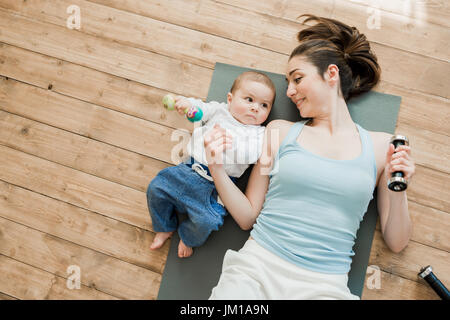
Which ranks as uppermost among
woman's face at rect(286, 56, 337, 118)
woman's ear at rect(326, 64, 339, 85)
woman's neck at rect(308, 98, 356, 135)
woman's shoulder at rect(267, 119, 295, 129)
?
woman's ear at rect(326, 64, 339, 85)

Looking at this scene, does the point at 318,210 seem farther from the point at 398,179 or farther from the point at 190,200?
the point at 190,200

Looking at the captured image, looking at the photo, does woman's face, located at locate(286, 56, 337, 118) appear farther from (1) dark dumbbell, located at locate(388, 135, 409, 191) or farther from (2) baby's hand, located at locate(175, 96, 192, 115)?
(2) baby's hand, located at locate(175, 96, 192, 115)

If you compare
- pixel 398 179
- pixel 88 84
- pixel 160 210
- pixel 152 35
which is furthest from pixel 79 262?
pixel 398 179

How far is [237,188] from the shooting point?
136cm

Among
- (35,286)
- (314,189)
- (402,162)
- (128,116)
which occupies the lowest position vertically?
(35,286)

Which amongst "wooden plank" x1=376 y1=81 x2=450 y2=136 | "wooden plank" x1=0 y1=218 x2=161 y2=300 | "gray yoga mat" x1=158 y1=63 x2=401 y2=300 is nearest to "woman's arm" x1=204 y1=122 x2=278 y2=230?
"gray yoga mat" x1=158 y1=63 x2=401 y2=300

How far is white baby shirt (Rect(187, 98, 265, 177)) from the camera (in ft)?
4.45

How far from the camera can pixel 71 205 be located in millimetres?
1604

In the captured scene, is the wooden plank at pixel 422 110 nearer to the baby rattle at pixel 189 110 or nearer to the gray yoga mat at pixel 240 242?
the gray yoga mat at pixel 240 242

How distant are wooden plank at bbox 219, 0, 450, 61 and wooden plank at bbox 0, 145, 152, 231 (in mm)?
1151

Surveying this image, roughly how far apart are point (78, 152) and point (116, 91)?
0.36 metres

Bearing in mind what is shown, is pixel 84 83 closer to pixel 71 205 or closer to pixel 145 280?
pixel 71 205
